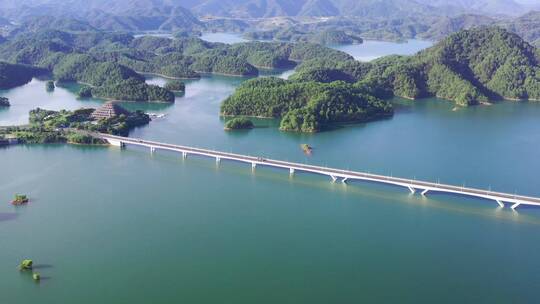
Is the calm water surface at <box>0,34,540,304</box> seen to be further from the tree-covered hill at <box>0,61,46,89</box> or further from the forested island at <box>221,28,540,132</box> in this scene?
the tree-covered hill at <box>0,61,46,89</box>

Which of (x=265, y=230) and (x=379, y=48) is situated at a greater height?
(x=379, y=48)

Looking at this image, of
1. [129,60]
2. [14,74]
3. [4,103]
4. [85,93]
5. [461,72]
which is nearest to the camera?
[4,103]

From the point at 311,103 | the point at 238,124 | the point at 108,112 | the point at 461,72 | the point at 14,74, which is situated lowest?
the point at 238,124

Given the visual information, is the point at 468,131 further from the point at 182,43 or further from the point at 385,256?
the point at 182,43

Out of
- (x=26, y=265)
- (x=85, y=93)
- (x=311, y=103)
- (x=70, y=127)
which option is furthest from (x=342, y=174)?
(x=85, y=93)

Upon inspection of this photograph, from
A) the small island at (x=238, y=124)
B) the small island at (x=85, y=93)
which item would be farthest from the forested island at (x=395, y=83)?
the small island at (x=85, y=93)

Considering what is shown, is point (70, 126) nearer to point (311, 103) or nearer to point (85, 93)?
point (85, 93)

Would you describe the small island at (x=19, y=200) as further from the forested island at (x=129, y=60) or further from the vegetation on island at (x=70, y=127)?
the forested island at (x=129, y=60)

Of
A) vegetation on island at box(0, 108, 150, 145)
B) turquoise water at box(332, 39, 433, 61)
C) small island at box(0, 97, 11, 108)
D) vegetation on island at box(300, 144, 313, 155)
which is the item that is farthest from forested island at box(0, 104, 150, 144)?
turquoise water at box(332, 39, 433, 61)

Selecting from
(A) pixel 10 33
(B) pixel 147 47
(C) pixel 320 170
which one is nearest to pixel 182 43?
(B) pixel 147 47
